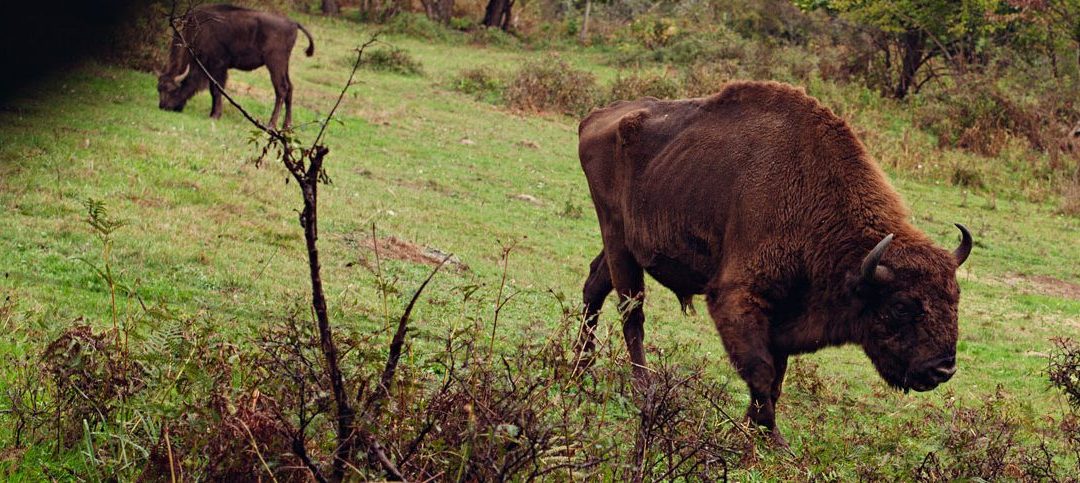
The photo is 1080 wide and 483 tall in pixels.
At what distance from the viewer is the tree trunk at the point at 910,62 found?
29.8 metres

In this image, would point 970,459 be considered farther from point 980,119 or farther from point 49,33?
point 980,119

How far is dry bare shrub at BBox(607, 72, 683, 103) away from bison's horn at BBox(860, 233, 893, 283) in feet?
68.2

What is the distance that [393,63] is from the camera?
28.8 metres

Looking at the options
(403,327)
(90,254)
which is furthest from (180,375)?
(90,254)

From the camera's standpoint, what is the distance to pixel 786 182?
264 inches

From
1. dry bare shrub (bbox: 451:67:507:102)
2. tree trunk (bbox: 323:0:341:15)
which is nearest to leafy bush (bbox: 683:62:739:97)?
dry bare shrub (bbox: 451:67:507:102)

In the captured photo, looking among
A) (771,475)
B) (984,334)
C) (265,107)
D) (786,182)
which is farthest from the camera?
(265,107)

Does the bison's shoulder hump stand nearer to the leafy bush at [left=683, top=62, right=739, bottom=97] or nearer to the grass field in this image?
the grass field

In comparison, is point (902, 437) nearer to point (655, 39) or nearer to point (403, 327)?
point (403, 327)

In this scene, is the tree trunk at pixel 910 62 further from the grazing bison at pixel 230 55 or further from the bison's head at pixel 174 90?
the bison's head at pixel 174 90

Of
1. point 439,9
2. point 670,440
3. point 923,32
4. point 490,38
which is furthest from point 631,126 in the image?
point 439,9

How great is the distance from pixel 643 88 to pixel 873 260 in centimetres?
2163

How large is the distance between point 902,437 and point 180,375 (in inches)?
161

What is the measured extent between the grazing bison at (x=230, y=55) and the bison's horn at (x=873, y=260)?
13.6 m
